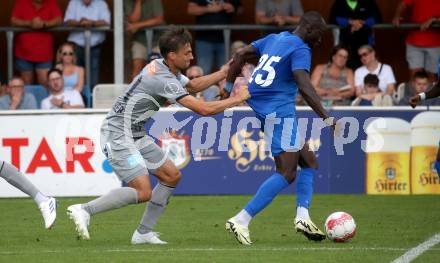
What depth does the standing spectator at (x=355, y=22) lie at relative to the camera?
666 inches

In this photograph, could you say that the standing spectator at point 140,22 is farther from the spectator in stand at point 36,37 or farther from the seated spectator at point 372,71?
the seated spectator at point 372,71

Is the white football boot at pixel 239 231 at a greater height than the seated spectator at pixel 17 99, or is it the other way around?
the seated spectator at pixel 17 99

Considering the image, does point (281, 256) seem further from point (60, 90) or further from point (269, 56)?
point (60, 90)

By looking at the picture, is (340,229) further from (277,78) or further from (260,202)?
(277,78)

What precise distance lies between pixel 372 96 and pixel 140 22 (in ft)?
12.3

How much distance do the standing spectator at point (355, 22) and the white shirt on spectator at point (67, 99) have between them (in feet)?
13.1

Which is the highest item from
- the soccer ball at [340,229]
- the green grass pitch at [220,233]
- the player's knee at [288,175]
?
the player's knee at [288,175]

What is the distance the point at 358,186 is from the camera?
49.3 feet

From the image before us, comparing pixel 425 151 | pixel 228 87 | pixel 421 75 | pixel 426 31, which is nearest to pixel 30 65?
pixel 421 75

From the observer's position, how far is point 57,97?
16109mm

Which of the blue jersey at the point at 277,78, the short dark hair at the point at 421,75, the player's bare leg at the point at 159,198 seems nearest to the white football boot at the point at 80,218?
the player's bare leg at the point at 159,198

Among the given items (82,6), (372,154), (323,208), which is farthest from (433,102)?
(82,6)

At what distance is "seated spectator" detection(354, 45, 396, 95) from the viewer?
16.3 m

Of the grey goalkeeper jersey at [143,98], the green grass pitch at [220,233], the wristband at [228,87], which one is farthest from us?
the wristband at [228,87]
